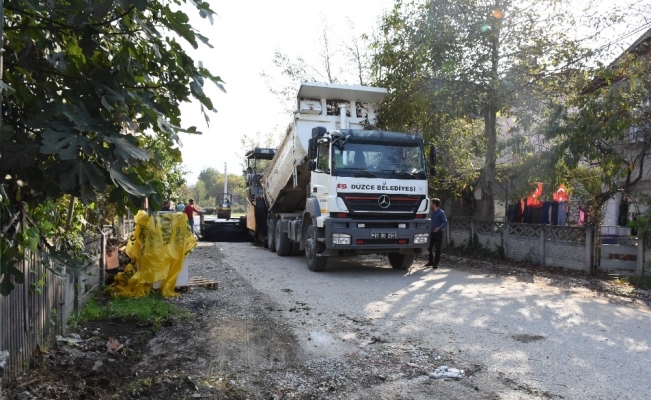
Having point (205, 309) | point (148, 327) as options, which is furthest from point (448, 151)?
point (148, 327)

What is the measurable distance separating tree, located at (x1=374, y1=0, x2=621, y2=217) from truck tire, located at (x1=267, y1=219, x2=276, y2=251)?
498 centimetres

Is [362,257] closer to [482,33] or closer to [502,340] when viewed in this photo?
[482,33]

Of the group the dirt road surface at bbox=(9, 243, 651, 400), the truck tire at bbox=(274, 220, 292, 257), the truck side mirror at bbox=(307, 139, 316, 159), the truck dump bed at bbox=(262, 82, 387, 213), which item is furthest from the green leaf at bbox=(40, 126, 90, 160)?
the truck tire at bbox=(274, 220, 292, 257)

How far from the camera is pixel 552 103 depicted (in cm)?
1270

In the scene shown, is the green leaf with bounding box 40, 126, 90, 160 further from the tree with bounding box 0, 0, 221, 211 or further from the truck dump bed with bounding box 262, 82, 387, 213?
the truck dump bed with bounding box 262, 82, 387, 213

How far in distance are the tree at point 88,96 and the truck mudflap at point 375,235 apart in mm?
6936

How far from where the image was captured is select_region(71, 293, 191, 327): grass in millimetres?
6484

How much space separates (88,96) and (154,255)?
536cm

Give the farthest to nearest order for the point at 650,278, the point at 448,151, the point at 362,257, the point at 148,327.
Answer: the point at 448,151
the point at 362,257
the point at 650,278
the point at 148,327

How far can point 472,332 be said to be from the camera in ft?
20.5

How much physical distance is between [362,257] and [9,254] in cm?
1193

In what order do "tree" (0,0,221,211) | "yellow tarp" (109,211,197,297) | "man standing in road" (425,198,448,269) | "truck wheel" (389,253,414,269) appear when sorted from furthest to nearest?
"man standing in road" (425,198,448,269) < "truck wheel" (389,253,414,269) < "yellow tarp" (109,211,197,297) < "tree" (0,0,221,211)

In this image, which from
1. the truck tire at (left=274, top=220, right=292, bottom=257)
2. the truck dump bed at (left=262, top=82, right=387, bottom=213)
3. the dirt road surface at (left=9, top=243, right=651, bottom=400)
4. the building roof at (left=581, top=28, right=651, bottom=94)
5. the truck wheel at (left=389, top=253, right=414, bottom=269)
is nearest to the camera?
the dirt road surface at (left=9, top=243, right=651, bottom=400)

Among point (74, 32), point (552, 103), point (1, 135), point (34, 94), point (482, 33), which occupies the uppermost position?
point (482, 33)
